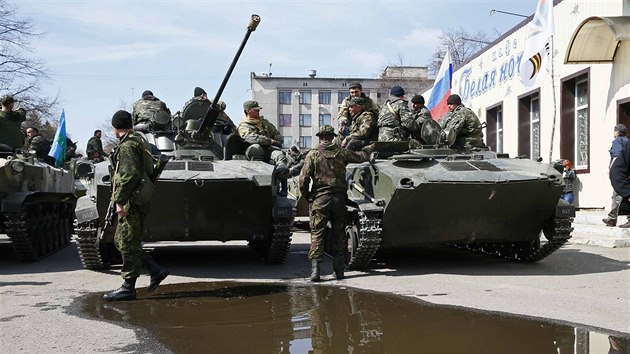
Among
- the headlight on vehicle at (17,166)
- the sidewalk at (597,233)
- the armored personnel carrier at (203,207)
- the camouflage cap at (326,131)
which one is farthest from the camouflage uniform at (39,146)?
the sidewalk at (597,233)

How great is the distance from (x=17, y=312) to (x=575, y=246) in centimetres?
833

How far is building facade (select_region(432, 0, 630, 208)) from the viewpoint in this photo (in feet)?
45.4

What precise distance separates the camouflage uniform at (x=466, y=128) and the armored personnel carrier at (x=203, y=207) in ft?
9.38

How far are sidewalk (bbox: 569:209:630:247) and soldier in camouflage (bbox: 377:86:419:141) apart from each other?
11.6ft

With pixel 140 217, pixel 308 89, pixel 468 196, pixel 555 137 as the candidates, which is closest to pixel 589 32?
pixel 555 137

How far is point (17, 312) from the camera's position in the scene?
239 inches

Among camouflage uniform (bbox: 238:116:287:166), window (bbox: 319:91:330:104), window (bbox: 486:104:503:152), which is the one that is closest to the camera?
camouflage uniform (bbox: 238:116:287:166)

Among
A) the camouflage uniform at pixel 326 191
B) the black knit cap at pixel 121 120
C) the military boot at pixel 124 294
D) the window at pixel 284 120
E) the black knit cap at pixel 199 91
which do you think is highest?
the window at pixel 284 120

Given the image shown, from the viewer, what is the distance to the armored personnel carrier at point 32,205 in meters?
9.02

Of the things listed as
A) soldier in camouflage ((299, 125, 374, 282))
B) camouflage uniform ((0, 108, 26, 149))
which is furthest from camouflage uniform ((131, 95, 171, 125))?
soldier in camouflage ((299, 125, 374, 282))

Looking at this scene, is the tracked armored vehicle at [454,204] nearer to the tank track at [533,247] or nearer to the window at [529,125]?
the tank track at [533,247]

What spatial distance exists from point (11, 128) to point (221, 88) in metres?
3.65

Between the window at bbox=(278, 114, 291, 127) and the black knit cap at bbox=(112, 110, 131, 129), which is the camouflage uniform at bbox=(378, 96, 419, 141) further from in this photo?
the window at bbox=(278, 114, 291, 127)

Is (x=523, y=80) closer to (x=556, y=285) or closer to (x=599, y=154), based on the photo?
(x=599, y=154)
